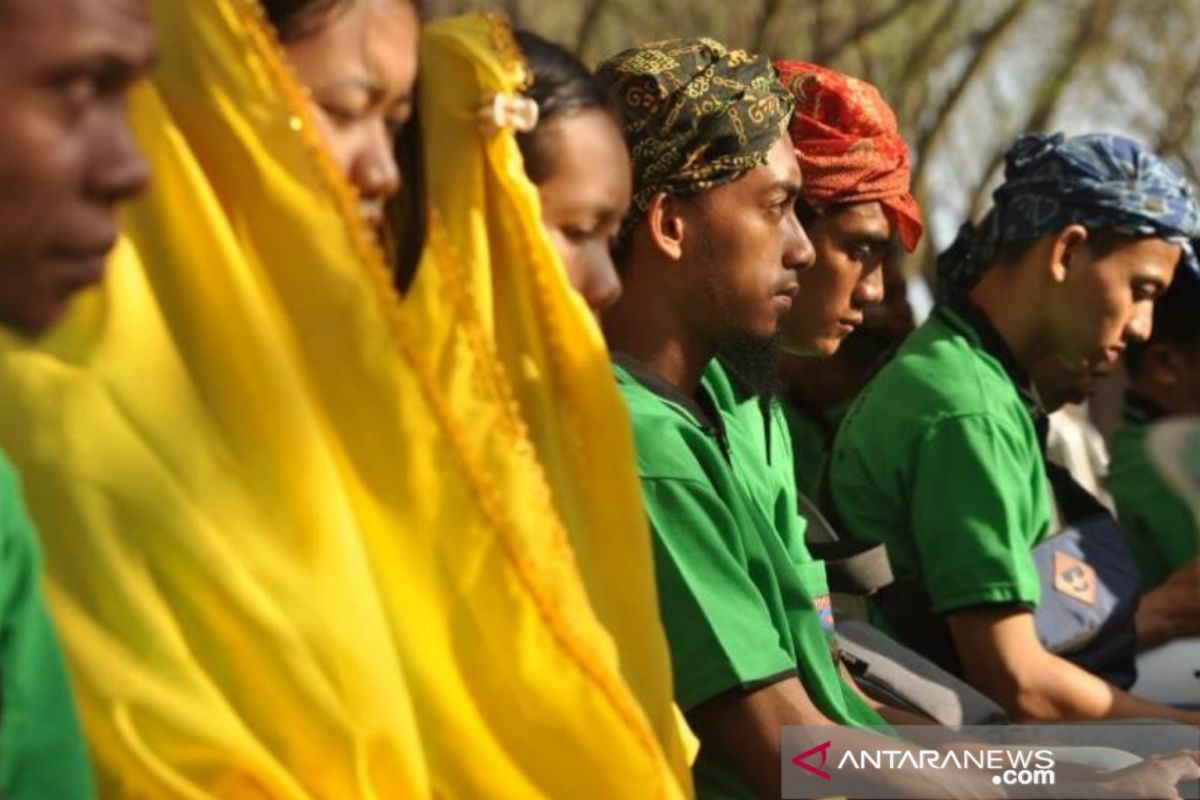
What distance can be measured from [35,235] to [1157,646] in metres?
3.77

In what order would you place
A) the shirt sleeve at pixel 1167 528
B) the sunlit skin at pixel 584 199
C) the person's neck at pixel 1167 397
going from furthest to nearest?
the person's neck at pixel 1167 397 → the shirt sleeve at pixel 1167 528 → the sunlit skin at pixel 584 199

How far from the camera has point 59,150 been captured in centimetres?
214

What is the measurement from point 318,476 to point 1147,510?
4028 mm

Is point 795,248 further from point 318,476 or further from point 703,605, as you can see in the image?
point 318,476

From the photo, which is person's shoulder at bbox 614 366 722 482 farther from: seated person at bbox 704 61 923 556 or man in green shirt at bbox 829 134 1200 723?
man in green shirt at bbox 829 134 1200 723

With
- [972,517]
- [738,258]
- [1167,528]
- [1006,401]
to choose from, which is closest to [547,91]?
[738,258]

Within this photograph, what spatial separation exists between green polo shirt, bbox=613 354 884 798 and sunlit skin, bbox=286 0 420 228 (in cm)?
90

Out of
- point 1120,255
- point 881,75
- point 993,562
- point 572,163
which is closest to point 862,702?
point 993,562

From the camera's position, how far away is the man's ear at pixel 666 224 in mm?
3988

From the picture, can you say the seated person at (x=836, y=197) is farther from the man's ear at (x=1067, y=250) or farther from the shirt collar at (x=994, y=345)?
the man's ear at (x=1067, y=250)

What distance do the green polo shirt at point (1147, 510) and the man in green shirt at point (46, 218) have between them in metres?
4.14

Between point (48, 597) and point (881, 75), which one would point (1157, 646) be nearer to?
point (48, 597)

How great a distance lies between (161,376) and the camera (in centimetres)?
244

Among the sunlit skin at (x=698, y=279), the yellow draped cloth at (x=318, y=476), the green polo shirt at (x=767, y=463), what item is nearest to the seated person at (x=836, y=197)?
the green polo shirt at (x=767, y=463)
